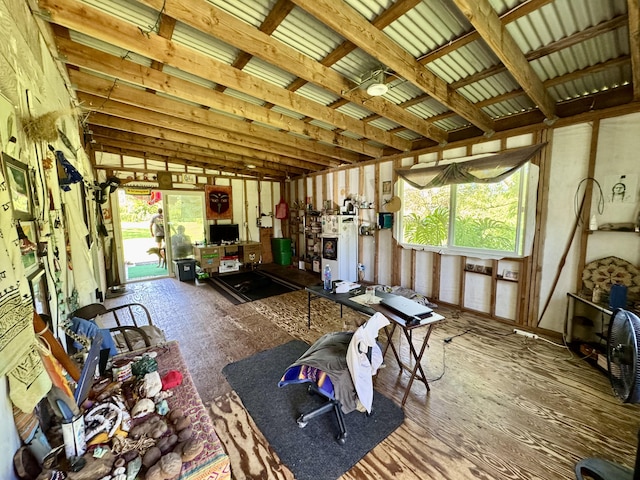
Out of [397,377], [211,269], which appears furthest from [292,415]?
[211,269]

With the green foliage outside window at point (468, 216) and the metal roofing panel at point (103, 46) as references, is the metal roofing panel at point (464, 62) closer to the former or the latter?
the green foliage outside window at point (468, 216)

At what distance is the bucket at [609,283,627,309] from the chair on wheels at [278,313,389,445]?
264 cm

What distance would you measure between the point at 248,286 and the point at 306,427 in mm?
3899

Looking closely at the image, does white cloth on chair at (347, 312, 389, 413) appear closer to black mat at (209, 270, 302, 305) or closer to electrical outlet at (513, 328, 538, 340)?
electrical outlet at (513, 328, 538, 340)

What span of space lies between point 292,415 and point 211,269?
4.99 meters

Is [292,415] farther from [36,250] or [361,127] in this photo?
[361,127]

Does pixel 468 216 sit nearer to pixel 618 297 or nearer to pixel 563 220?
pixel 563 220

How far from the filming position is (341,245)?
525 cm

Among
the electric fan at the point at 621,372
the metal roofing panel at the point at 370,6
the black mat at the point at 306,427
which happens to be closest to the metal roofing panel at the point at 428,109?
the metal roofing panel at the point at 370,6

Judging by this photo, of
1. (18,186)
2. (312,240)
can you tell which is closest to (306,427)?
(18,186)

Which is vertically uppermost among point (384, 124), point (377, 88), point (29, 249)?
point (384, 124)

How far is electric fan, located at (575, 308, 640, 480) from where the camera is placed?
48.6 inches

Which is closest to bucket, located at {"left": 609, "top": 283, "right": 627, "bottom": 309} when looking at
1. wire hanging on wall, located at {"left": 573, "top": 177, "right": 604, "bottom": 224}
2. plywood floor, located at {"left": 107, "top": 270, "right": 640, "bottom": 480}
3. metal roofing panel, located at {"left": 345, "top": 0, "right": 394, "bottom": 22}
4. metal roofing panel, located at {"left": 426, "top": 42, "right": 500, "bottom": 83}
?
plywood floor, located at {"left": 107, "top": 270, "right": 640, "bottom": 480}

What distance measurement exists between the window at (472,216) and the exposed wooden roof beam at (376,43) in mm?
1469
